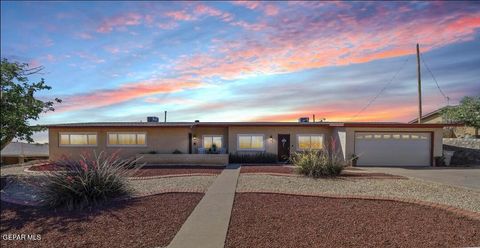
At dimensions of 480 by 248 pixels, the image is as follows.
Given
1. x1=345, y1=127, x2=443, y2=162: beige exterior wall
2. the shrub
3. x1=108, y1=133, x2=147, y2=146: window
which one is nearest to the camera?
the shrub

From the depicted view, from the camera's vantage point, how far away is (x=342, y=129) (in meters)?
20.5

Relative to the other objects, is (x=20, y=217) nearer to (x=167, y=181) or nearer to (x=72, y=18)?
(x=167, y=181)

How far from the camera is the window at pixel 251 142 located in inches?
878

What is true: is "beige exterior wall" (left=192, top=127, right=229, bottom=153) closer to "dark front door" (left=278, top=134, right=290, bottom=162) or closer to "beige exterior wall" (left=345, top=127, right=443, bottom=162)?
"dark front door" (left=278, top=134, right=290, bottom=162)

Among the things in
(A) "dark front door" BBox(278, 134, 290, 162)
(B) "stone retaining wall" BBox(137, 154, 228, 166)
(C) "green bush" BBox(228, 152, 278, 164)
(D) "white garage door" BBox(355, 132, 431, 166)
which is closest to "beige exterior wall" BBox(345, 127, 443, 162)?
(D) "white garage door" BBox(355, 132, 431, 166)

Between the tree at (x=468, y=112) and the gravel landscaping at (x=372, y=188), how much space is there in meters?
15.5

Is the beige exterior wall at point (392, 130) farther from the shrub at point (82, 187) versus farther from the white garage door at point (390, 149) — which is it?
the shrub at point (82, 187)

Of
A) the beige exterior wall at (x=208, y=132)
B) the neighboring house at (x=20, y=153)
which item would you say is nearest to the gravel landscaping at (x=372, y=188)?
the beige exterior wall at (x=208, y=132)

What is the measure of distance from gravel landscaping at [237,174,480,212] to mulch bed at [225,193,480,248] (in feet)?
4.11

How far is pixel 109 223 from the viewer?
24.9 ft

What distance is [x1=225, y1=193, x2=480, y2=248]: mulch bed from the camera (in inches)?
238

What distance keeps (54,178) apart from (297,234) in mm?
6776

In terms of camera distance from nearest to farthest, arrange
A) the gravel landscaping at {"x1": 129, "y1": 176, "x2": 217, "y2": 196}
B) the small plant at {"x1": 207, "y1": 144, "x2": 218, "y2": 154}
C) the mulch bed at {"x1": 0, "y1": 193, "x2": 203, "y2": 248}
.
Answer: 1. the mulch bed at {"x1": 0, "y1": 193, "x2": 203, "y2": 248}
2. the gravel landscaping at {"x1": 129, "y1": 176, "x2": 217, "y2": 196}
3. the small plant at {"x1": 207, "y1": 144, "x2": 218, "y2": 154}

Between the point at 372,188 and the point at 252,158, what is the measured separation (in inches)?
428
